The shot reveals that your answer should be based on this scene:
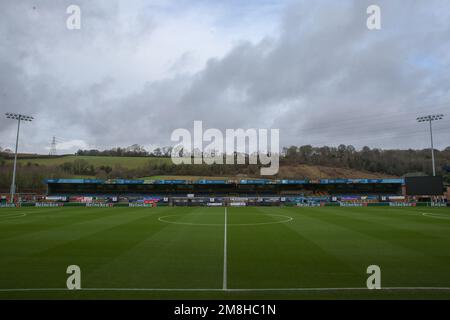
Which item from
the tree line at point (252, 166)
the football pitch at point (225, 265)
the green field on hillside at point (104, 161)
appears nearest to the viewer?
the football pitch at point (225, 265)

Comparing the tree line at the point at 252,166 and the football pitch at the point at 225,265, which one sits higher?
the tree line at the point at 252,166

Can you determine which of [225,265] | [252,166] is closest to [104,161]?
[252,166]

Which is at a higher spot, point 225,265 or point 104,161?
point 104,161

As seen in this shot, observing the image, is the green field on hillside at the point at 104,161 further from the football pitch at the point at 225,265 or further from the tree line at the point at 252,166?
the football pitch at the point at 225,265

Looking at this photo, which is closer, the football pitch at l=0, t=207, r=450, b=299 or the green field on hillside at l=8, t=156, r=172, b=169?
the football pitch at l=0, t=207, r=450, b=299

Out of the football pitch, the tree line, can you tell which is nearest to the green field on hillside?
the tree line

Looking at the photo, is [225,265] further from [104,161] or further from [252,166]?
[104,161]

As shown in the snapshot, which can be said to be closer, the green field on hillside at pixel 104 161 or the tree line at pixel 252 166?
the tree line at pixel 252 166

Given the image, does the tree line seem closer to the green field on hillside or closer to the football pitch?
the green field on hillside

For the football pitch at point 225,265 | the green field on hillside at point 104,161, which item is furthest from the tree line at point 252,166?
the football pitch at point 225,265

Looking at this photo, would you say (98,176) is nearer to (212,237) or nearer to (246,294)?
(212,237)

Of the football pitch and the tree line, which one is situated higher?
the tree line

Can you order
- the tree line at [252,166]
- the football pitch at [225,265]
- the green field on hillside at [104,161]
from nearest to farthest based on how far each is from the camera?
1. the football pitch at [225,265]
2. the tree line at [252,166]
3. the green field on hillside at [104,161]
